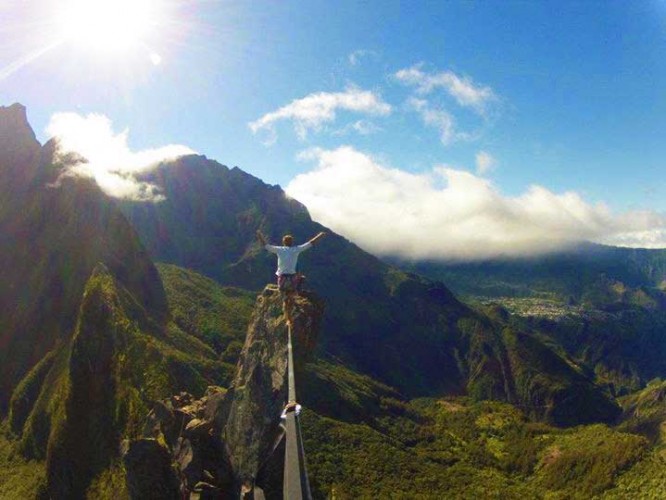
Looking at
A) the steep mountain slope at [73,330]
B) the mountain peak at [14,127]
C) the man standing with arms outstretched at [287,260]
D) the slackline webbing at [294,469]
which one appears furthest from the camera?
the mountain peak at [14,127]

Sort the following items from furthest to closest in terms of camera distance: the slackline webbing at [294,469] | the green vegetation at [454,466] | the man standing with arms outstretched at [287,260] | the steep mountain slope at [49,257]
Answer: the steep mountain slope at [49,257], the green vegetation at [454,466], the man standing with arms outstretched at [287,260], the slackline webbing at [294,469]

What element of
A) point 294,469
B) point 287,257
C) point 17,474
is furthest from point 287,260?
point 17,474

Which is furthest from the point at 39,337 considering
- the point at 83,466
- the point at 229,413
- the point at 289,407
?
the point at 289,407

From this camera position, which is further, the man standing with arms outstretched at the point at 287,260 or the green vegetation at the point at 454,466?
the green vegetation at the point at 454,466

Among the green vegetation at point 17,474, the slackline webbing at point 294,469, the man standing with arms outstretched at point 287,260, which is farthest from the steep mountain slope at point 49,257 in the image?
the slackline webbing at point 294,469

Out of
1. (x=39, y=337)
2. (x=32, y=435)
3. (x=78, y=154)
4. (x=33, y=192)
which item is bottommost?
(x=32, y=435)

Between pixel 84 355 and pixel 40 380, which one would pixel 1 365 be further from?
pixel 84 355

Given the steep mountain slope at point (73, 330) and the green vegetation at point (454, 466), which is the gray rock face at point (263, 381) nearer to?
the steep mountain slope at point (73, 330)

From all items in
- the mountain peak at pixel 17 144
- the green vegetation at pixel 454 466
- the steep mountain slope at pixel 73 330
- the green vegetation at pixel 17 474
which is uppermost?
the mountain peak at pixel 17 144

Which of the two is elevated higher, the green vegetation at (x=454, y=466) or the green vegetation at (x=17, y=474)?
the green vegetation at (x=17, y=474)

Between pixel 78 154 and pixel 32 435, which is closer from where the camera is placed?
pixel 32 435
